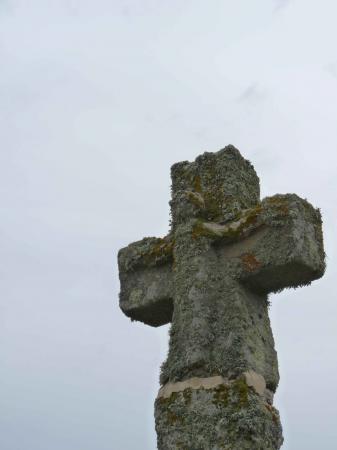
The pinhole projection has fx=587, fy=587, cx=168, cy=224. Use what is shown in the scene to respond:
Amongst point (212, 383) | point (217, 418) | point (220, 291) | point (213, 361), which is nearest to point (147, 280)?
point (220, 291)

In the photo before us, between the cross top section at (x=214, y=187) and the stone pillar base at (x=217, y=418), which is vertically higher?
the cross top section at (x=214, y=187)

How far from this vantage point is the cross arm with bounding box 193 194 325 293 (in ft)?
14.1

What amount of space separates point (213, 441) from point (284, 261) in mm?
→ 1349

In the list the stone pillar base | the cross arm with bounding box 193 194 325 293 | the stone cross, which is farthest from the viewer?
the cross arm with bounding box 193 194 325 293

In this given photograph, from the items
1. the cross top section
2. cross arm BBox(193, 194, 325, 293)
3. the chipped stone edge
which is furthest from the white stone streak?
the cross top section

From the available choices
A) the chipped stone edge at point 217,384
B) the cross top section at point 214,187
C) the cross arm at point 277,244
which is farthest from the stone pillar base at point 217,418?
the cross top section at point 214,187

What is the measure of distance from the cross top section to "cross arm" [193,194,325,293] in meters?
0.27

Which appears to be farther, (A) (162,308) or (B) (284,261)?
(A) (162,308)

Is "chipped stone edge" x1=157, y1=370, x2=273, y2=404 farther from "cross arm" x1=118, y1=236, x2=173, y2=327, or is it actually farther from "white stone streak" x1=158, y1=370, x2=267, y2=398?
"cross arm" x1=118, y1=236, x2=173, y2=327

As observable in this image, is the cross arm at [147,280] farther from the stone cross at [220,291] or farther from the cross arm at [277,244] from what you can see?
the cross arm at [277,244]

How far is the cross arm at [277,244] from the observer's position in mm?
4297

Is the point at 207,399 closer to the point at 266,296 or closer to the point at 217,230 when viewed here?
the point at 266,296

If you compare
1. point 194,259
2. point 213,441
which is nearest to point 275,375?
point 213,441

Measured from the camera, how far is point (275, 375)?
4.33 metres
